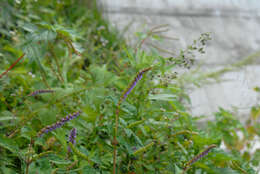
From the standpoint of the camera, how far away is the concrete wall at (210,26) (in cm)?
232

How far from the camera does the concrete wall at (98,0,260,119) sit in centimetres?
232

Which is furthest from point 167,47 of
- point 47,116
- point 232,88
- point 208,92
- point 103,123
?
point 47,116

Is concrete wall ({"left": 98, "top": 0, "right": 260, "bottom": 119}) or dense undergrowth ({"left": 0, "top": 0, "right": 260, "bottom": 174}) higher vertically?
concrete wall ({"left": 98, "top": 0, "right": 260, "bottom": 119})

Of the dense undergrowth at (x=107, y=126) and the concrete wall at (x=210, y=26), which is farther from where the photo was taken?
the concrete wall at (x=210, y=26)

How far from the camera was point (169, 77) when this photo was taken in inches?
31.8

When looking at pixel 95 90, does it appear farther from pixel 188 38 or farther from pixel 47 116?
pixel 188 38

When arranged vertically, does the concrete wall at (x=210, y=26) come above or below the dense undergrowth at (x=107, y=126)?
above

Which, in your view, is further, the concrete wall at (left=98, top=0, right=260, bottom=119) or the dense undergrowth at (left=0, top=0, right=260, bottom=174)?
the concrete wall at (left=98, top=0, right=260, bottom=119)

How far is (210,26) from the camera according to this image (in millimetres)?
3068

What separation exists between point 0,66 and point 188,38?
→ 75.3 inches

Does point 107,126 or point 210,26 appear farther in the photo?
point 210,26

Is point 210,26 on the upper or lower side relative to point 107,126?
upper

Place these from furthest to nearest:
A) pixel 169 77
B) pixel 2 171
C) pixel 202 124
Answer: pixel 202 124
pixel 169 77
pixel 2 171

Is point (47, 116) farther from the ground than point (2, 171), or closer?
farther from the ground
